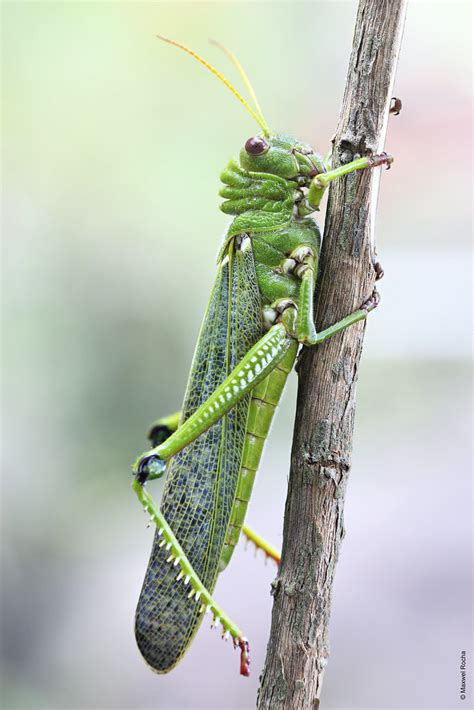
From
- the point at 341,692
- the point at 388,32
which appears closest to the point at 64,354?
the point at 341,692

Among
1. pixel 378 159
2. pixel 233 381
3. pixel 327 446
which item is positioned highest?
pixel 378 159

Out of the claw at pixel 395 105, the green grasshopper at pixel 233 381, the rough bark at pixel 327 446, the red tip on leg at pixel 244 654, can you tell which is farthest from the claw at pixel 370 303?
the red tip on leg at pixel 244 654

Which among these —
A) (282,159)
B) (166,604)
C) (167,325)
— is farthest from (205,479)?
(167,325)

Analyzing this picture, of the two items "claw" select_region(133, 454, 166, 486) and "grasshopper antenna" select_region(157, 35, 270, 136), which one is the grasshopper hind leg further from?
"grasshopper antenna" select_region(157, 35, 270, 136)

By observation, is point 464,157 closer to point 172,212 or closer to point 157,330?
point 172,212

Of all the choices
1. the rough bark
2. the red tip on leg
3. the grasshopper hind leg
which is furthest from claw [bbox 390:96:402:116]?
the red tip on leg

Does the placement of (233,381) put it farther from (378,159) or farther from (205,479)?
(378,159)
